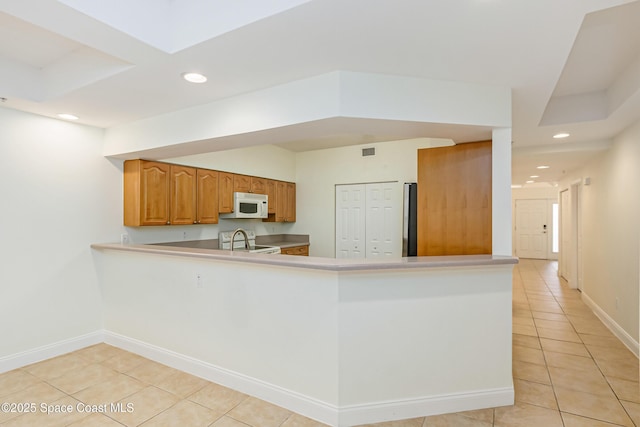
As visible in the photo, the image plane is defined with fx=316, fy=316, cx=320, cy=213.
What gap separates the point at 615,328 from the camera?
3730 millimetres

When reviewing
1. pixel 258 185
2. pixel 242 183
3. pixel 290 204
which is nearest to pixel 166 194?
pixel 242 183

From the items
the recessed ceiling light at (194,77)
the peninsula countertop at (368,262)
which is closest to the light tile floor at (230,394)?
the peninsula countertop at (368,262)

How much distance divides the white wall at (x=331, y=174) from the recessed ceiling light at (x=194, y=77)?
11.9ft

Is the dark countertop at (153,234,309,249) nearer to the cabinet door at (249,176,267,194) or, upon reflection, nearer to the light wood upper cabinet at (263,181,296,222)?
the light wood upper cabinet at (263,181,296,222)

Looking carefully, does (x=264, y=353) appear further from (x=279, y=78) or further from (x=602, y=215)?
(x=602, y=215)

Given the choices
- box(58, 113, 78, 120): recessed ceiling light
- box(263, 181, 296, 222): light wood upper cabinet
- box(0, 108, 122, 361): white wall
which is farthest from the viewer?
box(263, 181, 296, 222): light wood upper cabinet

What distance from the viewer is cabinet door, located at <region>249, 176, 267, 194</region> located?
5.25 meters

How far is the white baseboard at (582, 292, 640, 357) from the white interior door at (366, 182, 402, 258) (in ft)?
8.85

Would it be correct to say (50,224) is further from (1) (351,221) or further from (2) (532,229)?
(2) (532,229)

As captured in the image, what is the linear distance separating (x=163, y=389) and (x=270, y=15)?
2.79 meters

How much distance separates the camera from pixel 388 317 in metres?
2.16

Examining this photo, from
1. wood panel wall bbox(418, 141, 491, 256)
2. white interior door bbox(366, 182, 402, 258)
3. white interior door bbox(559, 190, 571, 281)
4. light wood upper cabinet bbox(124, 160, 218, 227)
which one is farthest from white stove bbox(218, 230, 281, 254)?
white interior door bbox(559, 190, 571, 281)

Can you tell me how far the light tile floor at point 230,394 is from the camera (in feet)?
7.04

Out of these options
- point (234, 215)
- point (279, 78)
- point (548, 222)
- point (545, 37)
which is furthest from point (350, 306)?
point (548, 222)
